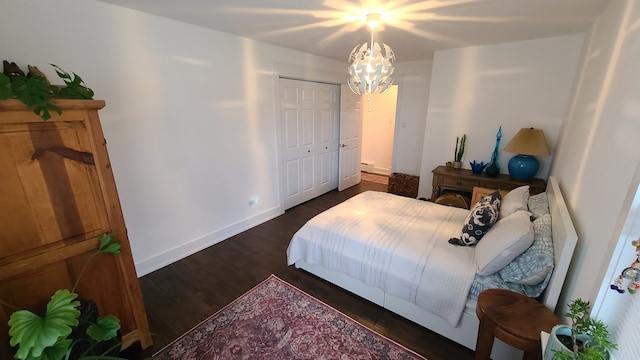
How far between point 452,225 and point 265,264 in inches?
72.2

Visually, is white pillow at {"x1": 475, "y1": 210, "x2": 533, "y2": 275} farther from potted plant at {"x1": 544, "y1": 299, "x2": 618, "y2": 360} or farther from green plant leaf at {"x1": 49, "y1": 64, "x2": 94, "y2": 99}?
green plant leaf at {"x1": 49, "y1": 64, "x2": 94, "y2": 99}

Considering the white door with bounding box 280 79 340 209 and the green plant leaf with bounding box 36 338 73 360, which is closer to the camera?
the green plant leaf with bounding box 36 338 73 360

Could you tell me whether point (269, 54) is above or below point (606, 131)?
above

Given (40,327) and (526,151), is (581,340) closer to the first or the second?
(40,327)

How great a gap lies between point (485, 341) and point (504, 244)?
556mm

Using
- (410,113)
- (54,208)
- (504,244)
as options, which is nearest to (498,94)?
(410,113)

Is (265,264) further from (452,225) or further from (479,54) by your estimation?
(479,54)

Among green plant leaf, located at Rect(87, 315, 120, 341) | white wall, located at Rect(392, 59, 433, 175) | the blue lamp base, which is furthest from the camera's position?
white wall, located at Rect(392, 59, 433, 175)

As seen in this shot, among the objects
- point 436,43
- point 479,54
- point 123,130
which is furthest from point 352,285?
point 479,54

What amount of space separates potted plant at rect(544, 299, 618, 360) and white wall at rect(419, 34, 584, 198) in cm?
285

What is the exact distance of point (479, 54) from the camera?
3.27 meters

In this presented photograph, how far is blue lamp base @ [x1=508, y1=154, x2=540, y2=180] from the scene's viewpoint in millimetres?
3012

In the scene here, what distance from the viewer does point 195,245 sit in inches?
113

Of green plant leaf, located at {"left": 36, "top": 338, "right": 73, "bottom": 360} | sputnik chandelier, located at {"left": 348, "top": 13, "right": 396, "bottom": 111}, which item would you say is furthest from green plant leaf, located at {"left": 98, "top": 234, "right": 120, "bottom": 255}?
sputnik chandelier, located at {"left": 348, "top": 13, "right": 396, "bottom": 111}
